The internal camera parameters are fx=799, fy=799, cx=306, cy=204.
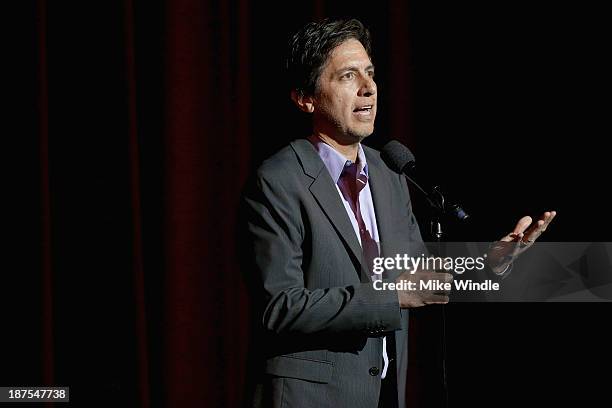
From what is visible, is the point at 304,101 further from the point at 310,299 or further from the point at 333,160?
the point at 310,299

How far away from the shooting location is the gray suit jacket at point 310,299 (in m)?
1.54

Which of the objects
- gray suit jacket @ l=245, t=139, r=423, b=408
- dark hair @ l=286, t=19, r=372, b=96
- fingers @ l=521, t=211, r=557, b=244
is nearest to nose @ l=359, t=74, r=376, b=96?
dark hair @ l=286, t=19, r=372, b=96

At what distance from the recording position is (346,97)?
1.76 meters

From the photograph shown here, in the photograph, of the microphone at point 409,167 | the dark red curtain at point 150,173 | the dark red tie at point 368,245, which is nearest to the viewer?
the microphone at point 409,167

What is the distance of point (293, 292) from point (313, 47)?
22.6 inches

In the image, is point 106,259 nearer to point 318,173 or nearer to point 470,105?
point 318,173

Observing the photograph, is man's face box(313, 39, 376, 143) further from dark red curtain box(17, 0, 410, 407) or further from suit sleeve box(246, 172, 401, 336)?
dark red curtain box(17, 0, 410, 407)

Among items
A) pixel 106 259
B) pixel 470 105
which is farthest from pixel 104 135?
pixel 470 105

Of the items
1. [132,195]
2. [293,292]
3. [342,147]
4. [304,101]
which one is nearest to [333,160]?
[342,147]

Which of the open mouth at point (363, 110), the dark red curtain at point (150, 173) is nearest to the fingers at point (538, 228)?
the open mouth at point (363, 110)

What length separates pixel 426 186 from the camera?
2.62 meters

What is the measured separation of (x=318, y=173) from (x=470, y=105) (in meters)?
1.13

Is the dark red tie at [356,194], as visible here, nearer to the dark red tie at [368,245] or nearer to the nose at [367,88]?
the dark red tie at [368,245]

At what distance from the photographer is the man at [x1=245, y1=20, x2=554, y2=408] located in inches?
60.9
